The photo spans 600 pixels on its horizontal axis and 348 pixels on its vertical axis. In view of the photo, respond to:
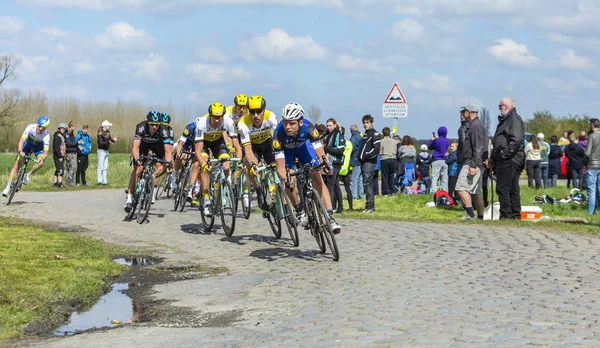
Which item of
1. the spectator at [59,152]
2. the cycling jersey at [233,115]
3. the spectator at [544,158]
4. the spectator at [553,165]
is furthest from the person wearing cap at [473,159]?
the spectator at [59,152]

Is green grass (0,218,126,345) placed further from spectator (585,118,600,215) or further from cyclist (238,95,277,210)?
spectator (585,118,600,215)

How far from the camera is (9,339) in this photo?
755 cm

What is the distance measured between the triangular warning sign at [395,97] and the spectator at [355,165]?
274cm

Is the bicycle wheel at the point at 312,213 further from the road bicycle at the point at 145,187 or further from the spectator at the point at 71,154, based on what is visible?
the spectator at the point at 71,154

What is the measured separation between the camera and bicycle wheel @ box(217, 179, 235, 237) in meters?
14.9

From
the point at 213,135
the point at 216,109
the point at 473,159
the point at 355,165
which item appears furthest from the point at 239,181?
the point at 355,165

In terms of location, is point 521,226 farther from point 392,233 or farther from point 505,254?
point 505,254

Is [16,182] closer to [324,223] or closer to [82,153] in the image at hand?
[82,153]

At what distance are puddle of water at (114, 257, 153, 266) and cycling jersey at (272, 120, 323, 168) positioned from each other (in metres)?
2.25

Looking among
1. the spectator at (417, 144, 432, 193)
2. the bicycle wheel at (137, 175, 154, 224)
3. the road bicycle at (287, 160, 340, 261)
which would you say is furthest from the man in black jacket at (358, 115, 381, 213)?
the spectator at (417, 144, 432, 193)

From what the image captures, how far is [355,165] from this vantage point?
80.8ft

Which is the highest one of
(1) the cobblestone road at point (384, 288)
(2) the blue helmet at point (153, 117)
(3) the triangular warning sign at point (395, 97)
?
(3) the triangular warning sign at point (395, 97)

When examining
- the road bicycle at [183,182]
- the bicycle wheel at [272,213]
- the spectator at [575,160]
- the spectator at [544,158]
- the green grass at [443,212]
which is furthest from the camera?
the spectator at [544,158]

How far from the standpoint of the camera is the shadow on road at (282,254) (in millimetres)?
12617
